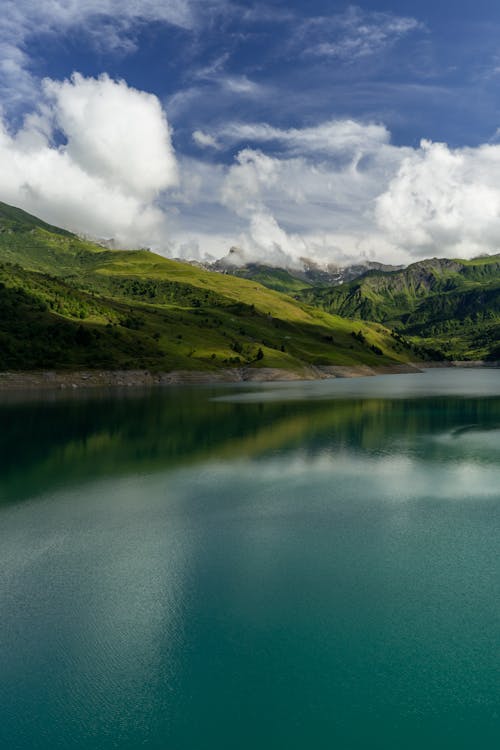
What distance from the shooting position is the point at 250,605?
23219 millimetres

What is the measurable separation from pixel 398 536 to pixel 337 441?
122 feet

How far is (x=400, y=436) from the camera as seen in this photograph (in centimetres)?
7506

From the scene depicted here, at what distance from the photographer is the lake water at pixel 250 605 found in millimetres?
16062

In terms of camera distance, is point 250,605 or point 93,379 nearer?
point 250,605

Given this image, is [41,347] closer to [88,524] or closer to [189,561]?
[88,524]

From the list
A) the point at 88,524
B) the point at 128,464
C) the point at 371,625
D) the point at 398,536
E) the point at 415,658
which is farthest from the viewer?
the point at 128,464

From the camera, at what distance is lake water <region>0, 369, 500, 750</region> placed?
632 inches

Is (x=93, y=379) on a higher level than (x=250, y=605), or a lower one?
higher

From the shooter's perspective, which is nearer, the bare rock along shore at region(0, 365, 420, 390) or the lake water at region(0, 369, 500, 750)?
the lake water at region(0, 369, 500, 750)

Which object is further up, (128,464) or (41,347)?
(41,347)

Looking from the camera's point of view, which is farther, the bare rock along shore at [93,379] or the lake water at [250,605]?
the bare rock along shore at [93,379]

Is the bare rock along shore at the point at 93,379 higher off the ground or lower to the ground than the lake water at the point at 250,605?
higher

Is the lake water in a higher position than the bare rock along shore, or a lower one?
lower

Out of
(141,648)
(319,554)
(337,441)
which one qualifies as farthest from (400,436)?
(141,648)
